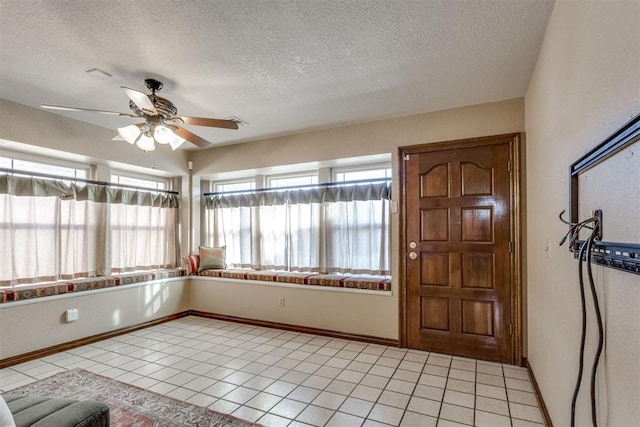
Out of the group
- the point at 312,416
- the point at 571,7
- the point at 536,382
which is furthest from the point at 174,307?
the point at 571,7

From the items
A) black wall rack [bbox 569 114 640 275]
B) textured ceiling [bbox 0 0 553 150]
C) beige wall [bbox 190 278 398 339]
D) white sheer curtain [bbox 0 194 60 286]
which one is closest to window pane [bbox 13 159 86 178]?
white sheer curtain [bbox 0 194 60 286]

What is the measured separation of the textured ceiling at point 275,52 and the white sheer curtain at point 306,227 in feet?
3.87

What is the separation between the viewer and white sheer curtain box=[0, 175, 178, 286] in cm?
321

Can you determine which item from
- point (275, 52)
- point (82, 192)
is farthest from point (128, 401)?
point (275, 52)

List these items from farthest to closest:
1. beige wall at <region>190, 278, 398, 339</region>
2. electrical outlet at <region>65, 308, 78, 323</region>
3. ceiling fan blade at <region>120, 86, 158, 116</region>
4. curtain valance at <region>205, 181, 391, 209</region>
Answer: curtain valance at <region>205, 181, 391, 209</region>, beige wall at <region>190, 278, 398, 339</region>, electrical outlet at <region>65, 308, 78, 323</region>, ceiling fan blade at <region>120, 86, 158, 116</region>

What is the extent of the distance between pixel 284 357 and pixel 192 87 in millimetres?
2647

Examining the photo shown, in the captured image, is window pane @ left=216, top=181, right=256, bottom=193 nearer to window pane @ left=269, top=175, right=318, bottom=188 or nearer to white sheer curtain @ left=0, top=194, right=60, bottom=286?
window pane @ left=269, top=175, right=318, bottom=188

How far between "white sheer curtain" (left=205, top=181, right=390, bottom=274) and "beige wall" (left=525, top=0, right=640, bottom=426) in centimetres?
164

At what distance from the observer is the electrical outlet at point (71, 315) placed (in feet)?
11.1

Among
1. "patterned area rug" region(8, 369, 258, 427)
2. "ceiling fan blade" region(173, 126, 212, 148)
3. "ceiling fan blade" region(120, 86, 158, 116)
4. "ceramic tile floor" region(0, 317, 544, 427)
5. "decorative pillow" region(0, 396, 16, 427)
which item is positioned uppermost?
"ceiling fan blade" region(120, 86, 158, 116)

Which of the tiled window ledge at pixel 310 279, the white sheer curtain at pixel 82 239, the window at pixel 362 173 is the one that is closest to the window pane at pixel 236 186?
the tiled window ledge at pixel 310 279

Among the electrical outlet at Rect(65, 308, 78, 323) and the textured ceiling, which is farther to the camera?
the electrical outlet at Rect(65, 308, 78, 323)

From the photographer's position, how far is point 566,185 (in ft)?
5.35

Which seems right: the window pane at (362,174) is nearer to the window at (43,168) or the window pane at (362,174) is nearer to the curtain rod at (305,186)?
the curtain rod at (305,186)
